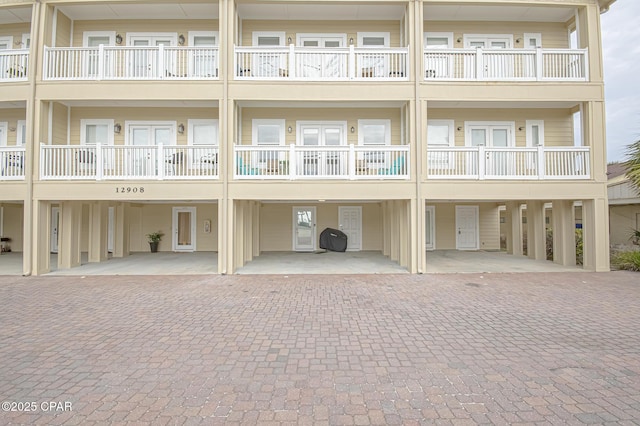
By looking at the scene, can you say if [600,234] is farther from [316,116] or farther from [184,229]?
[184,229]

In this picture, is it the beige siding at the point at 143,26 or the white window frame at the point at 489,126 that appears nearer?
Result: the beige siding at the point at 143,26

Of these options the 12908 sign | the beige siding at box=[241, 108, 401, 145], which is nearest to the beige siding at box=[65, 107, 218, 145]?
the beige siding at box=[241, 108, 401, 145]

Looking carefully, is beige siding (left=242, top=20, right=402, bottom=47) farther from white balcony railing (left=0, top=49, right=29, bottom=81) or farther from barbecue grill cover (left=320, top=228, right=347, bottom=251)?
barbecue grill cover (left=320, top=228, right=347, bottom=251)

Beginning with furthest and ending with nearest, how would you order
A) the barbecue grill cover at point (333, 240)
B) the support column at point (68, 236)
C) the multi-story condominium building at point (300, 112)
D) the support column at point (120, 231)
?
the barbecue grill cover at point (333, 240) → the support column at point (120, 231) → the support column at point (68, 236) → the multi-story condominium building at point (300, 112)

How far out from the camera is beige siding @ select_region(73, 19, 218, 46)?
11.9 metres

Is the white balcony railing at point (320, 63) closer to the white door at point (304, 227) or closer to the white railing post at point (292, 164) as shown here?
the white railing post at point (292, 164)

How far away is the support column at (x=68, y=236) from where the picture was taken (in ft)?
35.1

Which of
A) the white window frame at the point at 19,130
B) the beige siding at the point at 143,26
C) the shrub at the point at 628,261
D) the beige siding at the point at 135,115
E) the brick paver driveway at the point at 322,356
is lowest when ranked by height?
the brick paver driveway at the point at 322,356

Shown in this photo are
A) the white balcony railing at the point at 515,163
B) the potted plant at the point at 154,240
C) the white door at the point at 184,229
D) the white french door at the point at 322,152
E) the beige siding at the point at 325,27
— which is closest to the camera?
the white balcony railing at the point at 515,163

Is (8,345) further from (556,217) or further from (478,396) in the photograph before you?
(556,217)

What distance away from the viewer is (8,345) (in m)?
4.59

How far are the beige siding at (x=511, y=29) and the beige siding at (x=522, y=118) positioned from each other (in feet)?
8.24

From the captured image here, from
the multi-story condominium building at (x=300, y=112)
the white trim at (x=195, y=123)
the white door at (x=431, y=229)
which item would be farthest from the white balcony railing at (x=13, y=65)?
the white door at (x=431, y=229)

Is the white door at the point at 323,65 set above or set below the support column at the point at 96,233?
above
